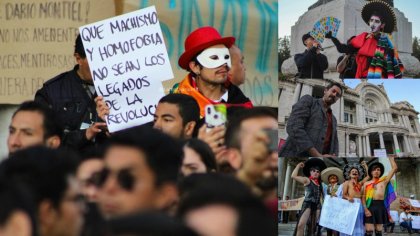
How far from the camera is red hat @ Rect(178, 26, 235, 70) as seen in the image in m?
6.66

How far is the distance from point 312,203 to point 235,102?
11.0 ft

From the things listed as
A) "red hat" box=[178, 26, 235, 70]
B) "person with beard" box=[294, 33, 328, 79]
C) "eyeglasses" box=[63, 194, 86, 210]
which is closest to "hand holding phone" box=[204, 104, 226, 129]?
"red hat" box=[178, 26, 235, 70]

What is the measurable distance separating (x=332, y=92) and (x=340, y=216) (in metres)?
1.30

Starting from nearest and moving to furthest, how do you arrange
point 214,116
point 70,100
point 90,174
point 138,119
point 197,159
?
point 90,174, point 197,159, point 214,116, point 138,119, point 70,100

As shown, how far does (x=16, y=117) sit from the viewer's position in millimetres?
5262

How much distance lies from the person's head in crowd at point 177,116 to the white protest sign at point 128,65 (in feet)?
1.90

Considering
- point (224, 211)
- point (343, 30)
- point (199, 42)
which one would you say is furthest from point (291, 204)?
point (224, 211)

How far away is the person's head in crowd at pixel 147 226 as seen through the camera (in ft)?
7.77

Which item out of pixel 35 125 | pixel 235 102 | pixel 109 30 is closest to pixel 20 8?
pixel 109 30

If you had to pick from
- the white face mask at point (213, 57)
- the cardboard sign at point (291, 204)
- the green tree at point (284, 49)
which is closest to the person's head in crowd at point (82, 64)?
the white face mask at point (213, 57)

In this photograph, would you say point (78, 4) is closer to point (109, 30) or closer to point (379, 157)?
point (109, 30)

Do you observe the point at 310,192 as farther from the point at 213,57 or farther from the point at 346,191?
the point at 213,57

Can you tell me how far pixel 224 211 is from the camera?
292 cm

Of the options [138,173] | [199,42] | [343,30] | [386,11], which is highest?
[386,11]
